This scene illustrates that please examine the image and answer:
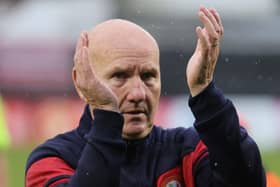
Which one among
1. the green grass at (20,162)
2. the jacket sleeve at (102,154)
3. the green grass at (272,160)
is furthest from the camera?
the green grass at (272,160)

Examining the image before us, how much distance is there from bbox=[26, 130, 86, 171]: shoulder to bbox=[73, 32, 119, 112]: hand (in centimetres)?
27

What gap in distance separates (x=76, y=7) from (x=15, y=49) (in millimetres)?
1124

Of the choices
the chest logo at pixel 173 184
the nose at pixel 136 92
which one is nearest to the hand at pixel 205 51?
the nose at pixel 136 92

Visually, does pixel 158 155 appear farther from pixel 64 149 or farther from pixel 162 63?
pixel 162 63

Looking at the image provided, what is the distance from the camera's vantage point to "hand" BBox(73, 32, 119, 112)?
3.51 meters

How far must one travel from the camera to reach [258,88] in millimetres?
11742

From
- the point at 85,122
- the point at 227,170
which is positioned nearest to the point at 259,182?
the point at 227,170

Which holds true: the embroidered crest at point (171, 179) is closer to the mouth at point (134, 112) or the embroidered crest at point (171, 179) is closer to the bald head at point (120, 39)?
the mouth at point (134, 112)

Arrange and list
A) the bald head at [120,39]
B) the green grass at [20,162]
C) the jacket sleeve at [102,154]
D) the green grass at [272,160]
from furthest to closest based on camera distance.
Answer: the green grass at [272,160] → the green grass at [20,162] → the bald head at [120,39] → the jacket sleeve at [102,154]

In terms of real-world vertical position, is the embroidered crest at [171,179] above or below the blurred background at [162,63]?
above

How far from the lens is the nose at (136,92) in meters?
3.77

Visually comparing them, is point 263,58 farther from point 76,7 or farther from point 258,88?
point 76,7

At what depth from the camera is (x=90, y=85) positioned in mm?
3518

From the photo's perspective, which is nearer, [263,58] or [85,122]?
[85,122]
